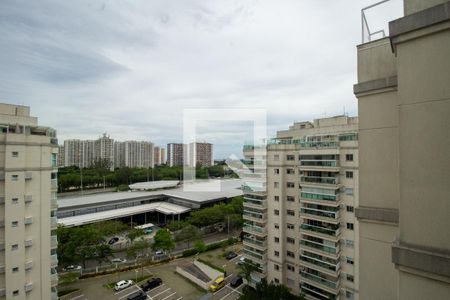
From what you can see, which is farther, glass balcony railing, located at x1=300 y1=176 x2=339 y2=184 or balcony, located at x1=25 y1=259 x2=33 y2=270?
glass balcony railing, located at x1=300 y1=176 x2=339 y2=184

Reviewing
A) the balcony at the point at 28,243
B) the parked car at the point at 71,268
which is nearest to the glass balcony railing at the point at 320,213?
the balcony at the point at 28,243

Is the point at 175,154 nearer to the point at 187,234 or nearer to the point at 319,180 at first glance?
the point at 187,234

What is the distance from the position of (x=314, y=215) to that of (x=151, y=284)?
7586mm

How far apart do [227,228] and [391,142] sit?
1764cm

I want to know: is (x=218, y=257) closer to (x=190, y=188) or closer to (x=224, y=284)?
(x=224, y=284)

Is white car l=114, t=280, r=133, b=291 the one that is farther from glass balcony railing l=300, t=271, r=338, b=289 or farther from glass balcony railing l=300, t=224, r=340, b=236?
glass balcony railing l=300, t=224, r=340, b=236

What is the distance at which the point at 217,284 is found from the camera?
10.4 metres

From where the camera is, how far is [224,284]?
10742 mm

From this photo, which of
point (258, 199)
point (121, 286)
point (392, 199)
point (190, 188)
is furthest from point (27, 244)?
point (190, 188)

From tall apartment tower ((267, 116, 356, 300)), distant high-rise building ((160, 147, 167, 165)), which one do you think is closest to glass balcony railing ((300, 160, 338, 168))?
tall apartment tower ((267, 116, 356, 300))

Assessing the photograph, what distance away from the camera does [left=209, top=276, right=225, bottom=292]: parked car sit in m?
10.2

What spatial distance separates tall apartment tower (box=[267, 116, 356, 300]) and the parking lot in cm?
411

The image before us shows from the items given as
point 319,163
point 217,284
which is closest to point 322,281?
point 319,163

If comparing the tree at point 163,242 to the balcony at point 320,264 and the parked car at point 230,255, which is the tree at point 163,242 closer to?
the parked car at point 230,255
